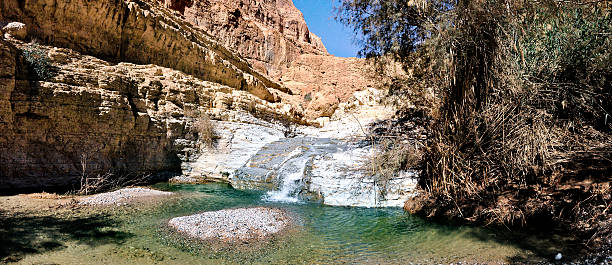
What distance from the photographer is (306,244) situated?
5254mm

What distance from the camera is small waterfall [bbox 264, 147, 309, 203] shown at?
911 centimetres

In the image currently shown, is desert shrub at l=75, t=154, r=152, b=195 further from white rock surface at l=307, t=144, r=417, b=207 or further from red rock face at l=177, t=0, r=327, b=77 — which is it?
red rock face at l=177, t=0, r=327, b=77

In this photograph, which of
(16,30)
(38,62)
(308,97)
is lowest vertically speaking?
(38,62)

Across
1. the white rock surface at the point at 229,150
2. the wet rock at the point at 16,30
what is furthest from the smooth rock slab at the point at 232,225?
the wet rock at the point at 16,30

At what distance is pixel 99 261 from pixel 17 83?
248 inches

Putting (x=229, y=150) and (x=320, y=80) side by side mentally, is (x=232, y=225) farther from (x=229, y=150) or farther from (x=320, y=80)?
(x=320, y=80)

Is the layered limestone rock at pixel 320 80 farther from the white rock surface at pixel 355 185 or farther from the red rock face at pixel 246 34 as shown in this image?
the white rock surface at pixel 355 185

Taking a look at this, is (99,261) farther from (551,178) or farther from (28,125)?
(551,178)

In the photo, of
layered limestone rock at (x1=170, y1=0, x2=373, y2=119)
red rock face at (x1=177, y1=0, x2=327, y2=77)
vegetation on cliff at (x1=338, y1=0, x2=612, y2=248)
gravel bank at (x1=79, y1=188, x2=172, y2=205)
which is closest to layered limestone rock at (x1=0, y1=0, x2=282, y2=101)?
gravel bank at (x1=79, y1=188, x2=172, y2=205)

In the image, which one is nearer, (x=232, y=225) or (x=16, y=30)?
(x=232, y=225)

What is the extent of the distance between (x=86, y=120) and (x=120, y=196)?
275 cm

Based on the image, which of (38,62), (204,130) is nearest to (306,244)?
(204,130)

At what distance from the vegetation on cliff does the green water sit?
87 cm

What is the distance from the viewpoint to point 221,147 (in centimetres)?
1252
